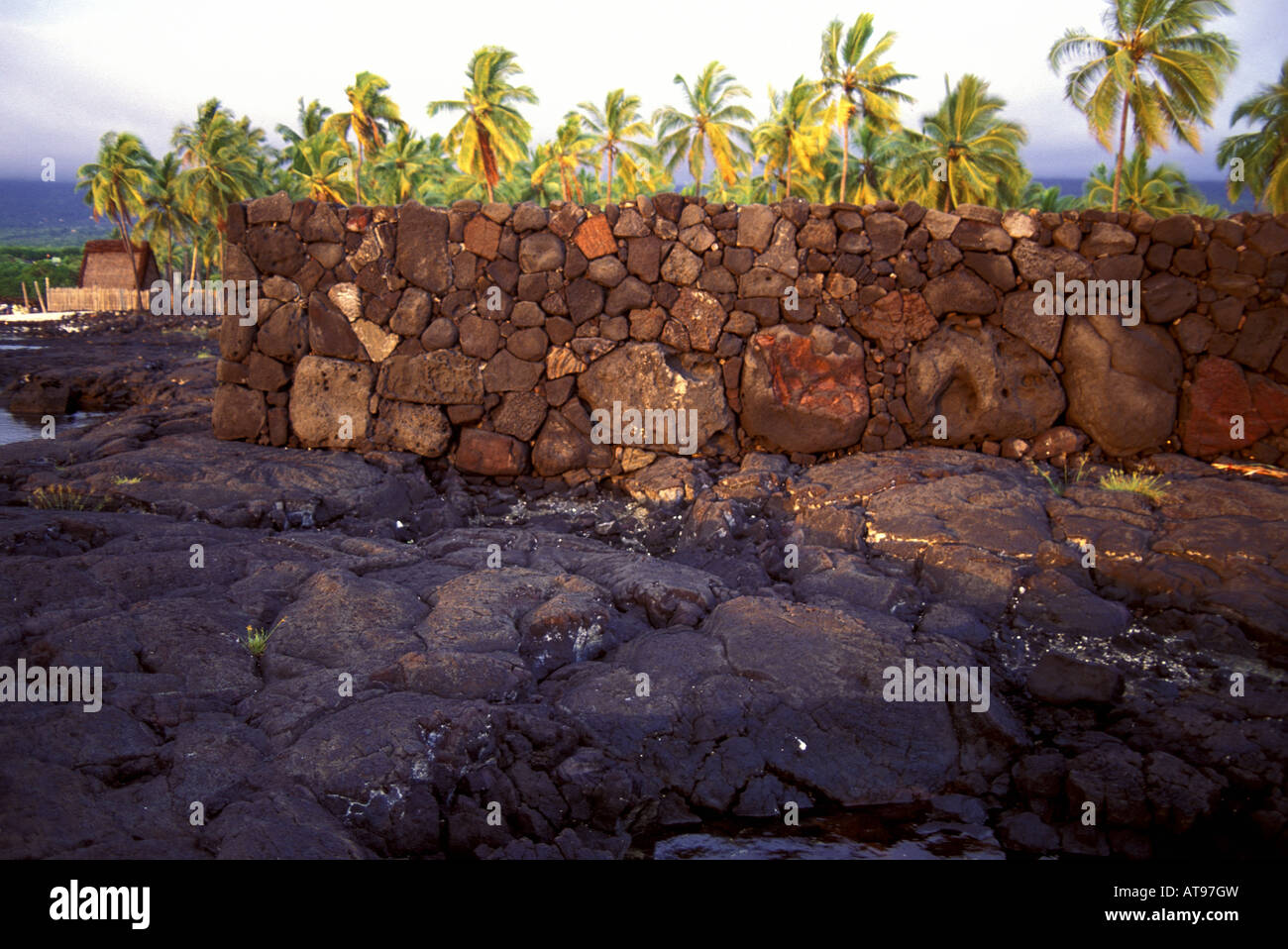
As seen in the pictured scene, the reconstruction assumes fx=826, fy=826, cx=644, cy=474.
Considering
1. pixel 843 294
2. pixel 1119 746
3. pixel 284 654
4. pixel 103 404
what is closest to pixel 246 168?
pixel 103 404

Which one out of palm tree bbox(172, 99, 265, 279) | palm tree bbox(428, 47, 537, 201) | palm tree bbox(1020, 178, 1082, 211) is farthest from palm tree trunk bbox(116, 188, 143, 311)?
palm tree bbox(1020, 178, 1082, 211)

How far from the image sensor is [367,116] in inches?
1352

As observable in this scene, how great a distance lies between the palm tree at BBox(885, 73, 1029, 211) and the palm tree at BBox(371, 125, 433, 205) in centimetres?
2084

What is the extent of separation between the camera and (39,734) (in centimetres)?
387

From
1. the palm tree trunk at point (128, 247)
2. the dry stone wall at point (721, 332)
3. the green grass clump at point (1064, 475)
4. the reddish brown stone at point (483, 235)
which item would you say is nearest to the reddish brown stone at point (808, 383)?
the dry stone wall at point (721, 332)

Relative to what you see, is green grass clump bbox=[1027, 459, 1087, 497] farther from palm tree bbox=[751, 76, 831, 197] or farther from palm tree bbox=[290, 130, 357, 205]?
palm tree bbox=[290, 130, 357, 205]

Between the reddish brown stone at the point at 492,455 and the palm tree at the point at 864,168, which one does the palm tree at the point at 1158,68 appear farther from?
the reddish brown stone at the point at 492,455

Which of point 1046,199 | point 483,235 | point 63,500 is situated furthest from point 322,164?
point 1046,199

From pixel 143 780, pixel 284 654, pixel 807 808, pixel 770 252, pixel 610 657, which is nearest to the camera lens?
pixel 143 780

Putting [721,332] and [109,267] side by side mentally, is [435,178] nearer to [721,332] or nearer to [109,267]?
[109,267]

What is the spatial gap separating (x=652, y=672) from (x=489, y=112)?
2891 cm

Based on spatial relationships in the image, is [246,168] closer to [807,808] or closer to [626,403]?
[626,403]

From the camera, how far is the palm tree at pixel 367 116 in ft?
109
